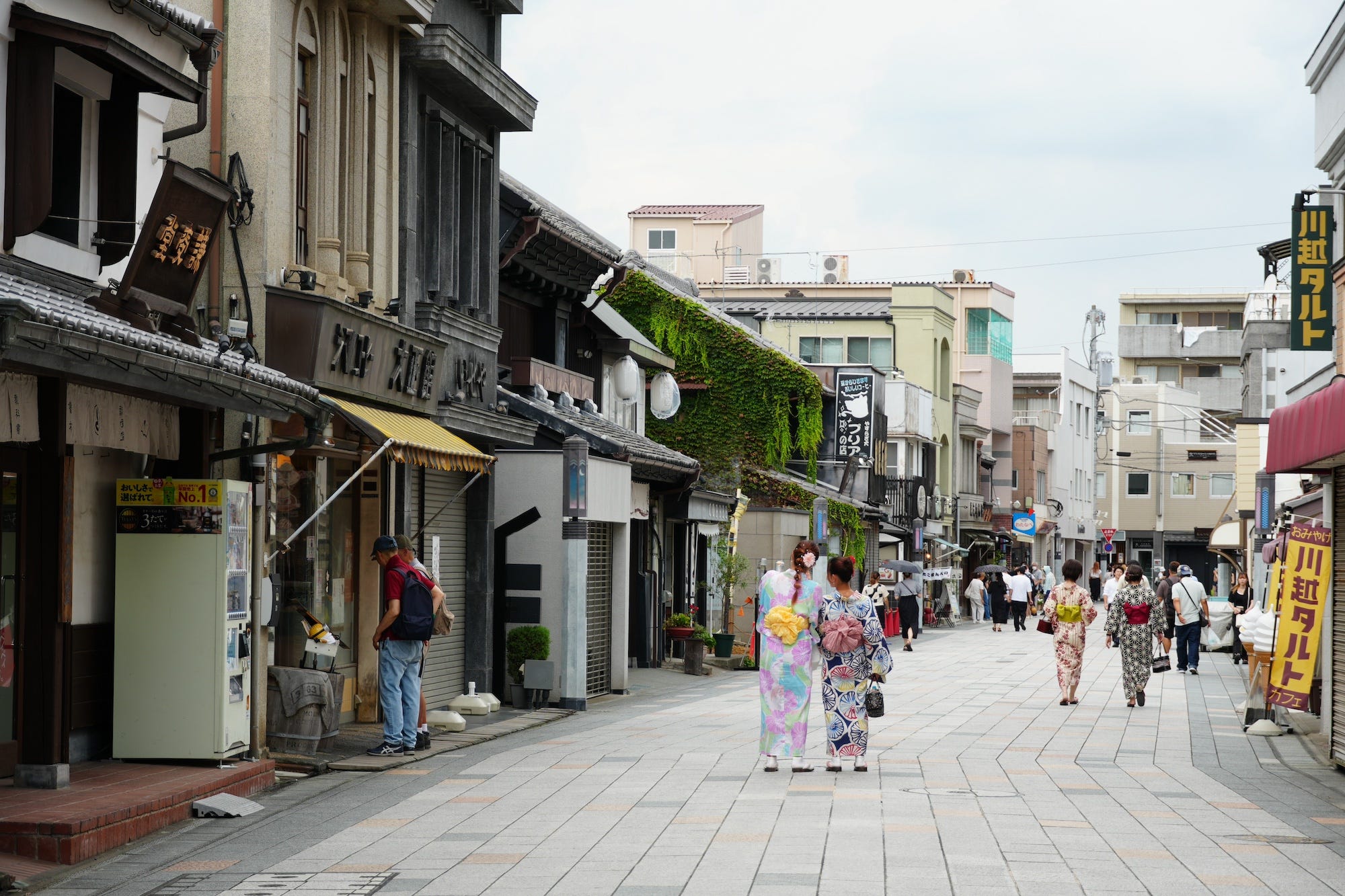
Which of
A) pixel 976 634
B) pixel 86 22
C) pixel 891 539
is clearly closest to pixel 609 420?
pixel 86 22

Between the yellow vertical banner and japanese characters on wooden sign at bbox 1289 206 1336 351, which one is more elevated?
japanese characters on wooden sign at bbox 1289 206 1336 351

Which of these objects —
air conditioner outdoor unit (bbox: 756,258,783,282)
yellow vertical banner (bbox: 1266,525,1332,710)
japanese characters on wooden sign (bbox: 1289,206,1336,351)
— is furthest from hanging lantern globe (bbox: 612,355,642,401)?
air conditioner outdoor unit (bbox: 756,258,783,282)

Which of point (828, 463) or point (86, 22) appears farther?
point (828, 463)

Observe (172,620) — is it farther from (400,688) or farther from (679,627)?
(679,627)

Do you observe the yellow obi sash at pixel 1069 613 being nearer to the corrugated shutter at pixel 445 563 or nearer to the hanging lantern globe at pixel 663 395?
the corrugated shutter at pixel 445 563

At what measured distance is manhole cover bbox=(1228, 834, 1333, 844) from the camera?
10672 mm

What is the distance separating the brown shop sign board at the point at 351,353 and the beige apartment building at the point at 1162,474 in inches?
3007

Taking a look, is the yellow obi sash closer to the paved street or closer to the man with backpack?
the paved street

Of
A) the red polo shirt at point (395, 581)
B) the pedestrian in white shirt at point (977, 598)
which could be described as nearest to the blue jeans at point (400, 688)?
the red polo shirt at point (395, 581)

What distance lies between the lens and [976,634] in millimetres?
45594

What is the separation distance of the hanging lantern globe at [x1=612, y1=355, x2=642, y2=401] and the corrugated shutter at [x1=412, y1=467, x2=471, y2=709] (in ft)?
23.1

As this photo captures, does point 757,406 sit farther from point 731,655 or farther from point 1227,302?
point 1227,302

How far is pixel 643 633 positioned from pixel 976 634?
62.8ft

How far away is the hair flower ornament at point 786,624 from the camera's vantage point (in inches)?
556
